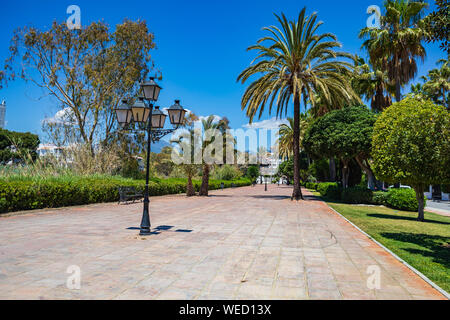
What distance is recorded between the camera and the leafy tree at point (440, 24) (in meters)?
5.40

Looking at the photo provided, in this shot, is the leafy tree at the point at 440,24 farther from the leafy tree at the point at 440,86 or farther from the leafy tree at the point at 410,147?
the leafy tree at the point at 440,86

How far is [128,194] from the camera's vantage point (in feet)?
59.4

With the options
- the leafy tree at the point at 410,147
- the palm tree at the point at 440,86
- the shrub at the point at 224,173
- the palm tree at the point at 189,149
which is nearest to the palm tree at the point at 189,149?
the palm tree at the point at 189,149

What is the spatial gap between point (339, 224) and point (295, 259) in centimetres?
526

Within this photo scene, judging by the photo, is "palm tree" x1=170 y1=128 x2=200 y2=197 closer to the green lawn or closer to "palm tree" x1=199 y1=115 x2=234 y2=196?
"palm tree" x1=199 y1=115 x2=234 y2=196

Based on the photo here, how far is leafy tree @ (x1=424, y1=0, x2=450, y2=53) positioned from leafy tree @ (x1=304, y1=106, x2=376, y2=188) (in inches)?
528

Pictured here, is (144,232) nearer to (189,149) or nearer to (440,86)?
(189,149)

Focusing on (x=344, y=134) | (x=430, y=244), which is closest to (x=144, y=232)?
(x=430, y=244)

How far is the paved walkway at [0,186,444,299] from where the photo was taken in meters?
3.81

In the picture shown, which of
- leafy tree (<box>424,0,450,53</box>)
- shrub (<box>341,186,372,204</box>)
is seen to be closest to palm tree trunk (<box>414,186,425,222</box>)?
shrub (<box>341,186,372,204</box>)

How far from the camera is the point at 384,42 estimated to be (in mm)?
18719

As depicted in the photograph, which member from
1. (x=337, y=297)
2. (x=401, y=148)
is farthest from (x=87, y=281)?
(x=401, y=148)
